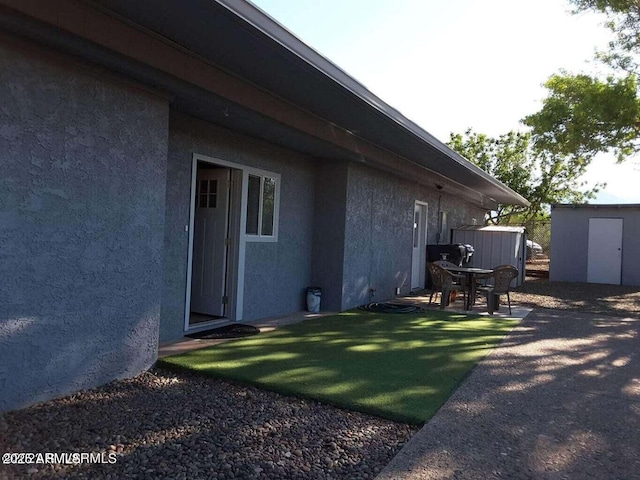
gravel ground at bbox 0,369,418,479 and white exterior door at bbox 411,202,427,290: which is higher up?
white exterior door at bbox 411,202,427,290

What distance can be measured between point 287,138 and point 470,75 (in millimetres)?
9520

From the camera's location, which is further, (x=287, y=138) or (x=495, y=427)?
(x=287, y=138)

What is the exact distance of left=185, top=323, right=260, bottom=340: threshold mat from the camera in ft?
20.4

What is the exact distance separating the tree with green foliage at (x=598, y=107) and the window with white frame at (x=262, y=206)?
9.13 metres

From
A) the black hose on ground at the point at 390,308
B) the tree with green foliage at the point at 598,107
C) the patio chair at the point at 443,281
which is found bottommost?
the black hose on ground at the point at 390,308

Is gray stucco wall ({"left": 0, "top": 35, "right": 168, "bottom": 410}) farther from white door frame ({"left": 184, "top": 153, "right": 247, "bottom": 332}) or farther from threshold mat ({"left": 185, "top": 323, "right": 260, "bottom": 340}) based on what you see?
white door frame ({"left": 184, "top": 153, "right": 247, "bottom": 332})

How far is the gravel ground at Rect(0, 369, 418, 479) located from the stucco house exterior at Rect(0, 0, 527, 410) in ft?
1.42

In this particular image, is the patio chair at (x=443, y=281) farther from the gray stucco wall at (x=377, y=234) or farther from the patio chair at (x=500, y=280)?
the gray stucco wall at (x=377, y=234)

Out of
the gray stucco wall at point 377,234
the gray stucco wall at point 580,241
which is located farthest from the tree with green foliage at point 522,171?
the gray stucco wall at point 377,234

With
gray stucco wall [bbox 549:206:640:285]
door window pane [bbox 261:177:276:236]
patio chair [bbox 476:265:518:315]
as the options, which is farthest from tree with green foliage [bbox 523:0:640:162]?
door window pane [bbox 261:177:276:236]

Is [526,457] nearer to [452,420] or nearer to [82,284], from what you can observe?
[452,420]

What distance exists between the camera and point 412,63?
11242 mm

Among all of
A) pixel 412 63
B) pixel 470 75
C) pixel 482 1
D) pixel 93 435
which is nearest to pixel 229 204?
pixel 93 435

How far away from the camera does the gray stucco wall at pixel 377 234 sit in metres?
8.71
